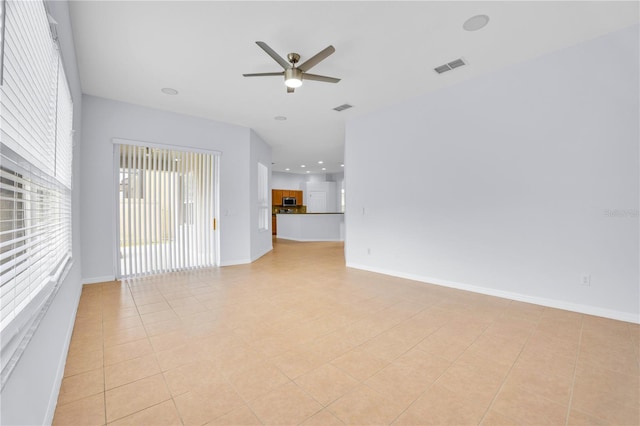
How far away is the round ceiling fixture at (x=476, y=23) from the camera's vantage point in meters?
2.60

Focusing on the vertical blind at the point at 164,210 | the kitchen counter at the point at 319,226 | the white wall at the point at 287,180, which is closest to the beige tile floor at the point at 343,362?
the vertical blind at the point at 164,210

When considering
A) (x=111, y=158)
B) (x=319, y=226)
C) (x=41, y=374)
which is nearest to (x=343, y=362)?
(x=41, y=374)

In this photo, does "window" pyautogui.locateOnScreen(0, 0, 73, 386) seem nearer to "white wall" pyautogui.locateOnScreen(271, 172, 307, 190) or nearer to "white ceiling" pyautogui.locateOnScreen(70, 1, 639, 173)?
"white ceiling" pyautogui.locateOnScreen(70, 1, 639, 173)

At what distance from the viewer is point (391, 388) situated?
1781 millimetres

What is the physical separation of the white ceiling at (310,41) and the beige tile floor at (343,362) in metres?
2.92

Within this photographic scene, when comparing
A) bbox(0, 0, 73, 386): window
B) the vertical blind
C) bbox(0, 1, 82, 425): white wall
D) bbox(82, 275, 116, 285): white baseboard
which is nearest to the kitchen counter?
the vertical blind

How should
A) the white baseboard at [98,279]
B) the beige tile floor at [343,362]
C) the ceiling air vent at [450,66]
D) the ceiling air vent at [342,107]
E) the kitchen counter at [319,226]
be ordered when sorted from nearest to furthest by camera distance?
the beige tile floor at [343,362] → the ceiling air vent at [450,66] → the white baseboard at [98,279] → the ceiling air vent at [342,107] → the kitchen counter at [319,226]

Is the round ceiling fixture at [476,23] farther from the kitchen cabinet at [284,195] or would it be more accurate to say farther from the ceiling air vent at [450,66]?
the kitchen cabinet at [284,195]

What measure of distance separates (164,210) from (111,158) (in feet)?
3.61

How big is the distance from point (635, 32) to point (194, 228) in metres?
6.37

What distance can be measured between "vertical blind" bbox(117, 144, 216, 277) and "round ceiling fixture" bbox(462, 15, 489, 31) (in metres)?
4.51

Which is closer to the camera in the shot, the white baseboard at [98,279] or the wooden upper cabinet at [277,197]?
the white baseboard at [98,279]

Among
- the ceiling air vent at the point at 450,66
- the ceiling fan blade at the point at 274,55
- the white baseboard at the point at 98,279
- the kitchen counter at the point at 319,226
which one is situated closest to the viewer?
the ceiling fan blade at the point at 274,55

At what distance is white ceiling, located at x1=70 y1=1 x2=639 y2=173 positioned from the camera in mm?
2506
